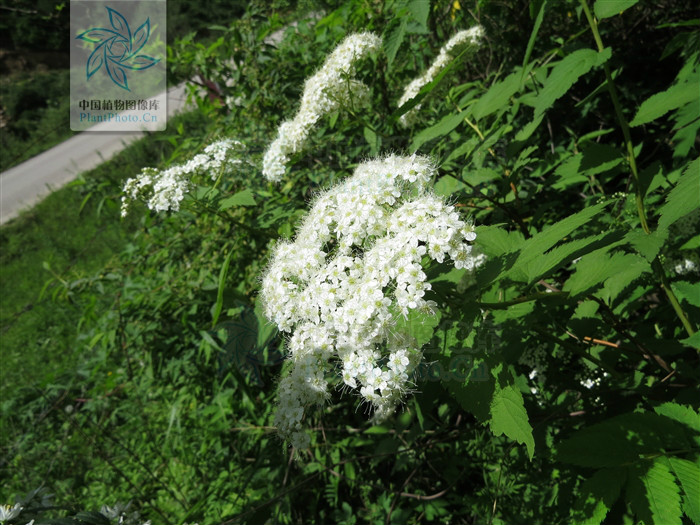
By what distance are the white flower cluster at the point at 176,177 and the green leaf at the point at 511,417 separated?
1801 millimetres

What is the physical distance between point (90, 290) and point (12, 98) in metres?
20.0

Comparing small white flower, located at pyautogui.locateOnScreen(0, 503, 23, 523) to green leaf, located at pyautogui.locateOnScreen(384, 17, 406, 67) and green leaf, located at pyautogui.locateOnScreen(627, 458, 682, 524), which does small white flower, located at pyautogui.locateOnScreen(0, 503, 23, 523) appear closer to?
green leaf, located at pyautogui.locateOnScreen(627, 458, 682, 524)

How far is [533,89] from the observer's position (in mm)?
2584

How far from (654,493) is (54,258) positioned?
984cm

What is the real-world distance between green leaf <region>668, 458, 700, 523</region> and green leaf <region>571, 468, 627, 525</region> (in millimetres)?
132

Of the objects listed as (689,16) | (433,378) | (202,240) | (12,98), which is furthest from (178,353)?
(12,98)

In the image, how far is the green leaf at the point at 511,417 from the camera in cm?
115

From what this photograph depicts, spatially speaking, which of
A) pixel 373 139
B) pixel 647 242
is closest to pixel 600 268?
pixel 647 242

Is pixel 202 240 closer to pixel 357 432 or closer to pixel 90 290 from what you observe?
pixel 90 290

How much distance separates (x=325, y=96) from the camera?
2402mm

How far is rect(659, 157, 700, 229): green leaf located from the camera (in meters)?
1.26

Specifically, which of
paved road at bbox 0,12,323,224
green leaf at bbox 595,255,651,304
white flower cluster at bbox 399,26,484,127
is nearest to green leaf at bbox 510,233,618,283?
green leaf at bbox 595,255,651,304

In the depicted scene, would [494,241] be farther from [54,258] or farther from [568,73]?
[54,258]

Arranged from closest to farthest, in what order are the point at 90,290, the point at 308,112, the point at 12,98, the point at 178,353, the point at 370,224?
the point at 370,224 → the point at 308,112 → the point at 178,353 → the point at 90,290 → the point at 12,98
